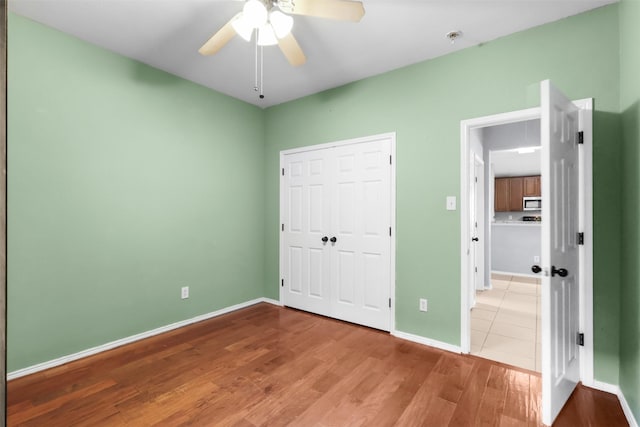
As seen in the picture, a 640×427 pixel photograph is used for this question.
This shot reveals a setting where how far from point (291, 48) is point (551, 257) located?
6.92 feet

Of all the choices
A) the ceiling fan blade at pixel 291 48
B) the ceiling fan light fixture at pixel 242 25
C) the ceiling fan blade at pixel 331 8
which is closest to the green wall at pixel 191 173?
the ceiling fan blade at pixel 291 48

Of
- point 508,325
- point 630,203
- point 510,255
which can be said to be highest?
point 630,203

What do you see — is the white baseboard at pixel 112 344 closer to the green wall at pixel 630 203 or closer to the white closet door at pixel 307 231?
the white closet door at pixel 307 231

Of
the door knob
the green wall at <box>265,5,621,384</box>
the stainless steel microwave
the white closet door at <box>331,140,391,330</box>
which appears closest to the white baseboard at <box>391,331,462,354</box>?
the green wall at <box>265,5,621,384</box>

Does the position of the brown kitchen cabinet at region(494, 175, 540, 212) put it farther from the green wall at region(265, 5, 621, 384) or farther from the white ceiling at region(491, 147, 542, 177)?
the green wall at region(265, 5, 621, 384)

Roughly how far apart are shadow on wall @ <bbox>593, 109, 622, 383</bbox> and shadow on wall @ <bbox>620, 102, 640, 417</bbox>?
0.06m

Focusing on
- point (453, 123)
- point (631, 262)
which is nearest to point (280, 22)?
point (453, 123)

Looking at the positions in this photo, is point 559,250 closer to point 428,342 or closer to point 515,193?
point 428,342

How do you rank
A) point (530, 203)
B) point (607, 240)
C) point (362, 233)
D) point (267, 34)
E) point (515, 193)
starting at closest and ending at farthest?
point (267, 34) → point (607, 240) → point (362, 233) → point (530, 203) → point (515, 193)

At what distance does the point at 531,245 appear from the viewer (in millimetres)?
5840

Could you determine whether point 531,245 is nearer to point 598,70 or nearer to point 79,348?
point 598,70

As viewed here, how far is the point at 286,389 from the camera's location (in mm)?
2039

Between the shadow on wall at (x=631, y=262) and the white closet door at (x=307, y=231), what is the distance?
8.11 ft

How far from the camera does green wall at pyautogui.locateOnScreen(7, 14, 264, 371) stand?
2.19m
